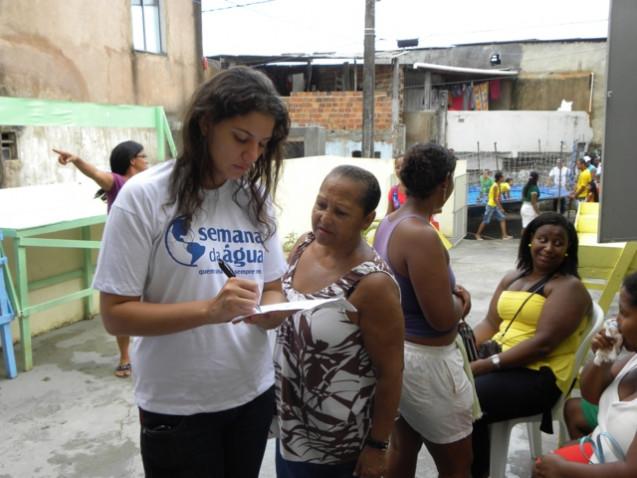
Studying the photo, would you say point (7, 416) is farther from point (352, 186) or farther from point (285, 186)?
point (285, 186)

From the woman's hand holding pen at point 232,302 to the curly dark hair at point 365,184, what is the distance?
59 cm

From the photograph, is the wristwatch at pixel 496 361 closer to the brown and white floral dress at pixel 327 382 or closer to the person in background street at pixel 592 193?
the brown and white floral dress at pixel 327 382

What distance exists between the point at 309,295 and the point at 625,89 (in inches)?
69.5

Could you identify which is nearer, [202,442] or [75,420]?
[202,442]

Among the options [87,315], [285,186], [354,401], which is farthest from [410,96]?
[354,401]

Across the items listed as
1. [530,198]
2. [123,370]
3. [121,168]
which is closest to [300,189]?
[530,198]

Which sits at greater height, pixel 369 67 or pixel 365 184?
pixel 369 67

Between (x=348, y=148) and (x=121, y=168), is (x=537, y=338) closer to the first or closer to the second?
(x=121, y=168)

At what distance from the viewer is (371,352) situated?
1718 millimetres

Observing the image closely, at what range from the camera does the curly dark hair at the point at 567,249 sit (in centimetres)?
274

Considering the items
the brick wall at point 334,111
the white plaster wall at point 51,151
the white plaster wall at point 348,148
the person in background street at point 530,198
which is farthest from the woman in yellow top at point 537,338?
the brick wall at point 334,111

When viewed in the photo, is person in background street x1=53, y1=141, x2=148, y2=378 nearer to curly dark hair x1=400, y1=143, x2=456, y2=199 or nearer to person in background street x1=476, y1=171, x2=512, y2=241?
curly dark hair x1=400, y1=143, x2=456, y2=199

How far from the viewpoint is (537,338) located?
253 centimetres

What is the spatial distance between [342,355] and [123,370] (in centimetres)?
297
